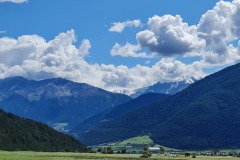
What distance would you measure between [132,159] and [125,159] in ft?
12.8

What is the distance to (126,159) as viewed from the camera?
17575cm

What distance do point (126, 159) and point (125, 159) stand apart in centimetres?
55

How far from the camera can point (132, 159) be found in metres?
179

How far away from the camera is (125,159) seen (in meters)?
176

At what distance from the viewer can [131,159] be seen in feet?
587

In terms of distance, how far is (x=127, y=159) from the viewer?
577 ft

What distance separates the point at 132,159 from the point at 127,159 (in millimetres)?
3471

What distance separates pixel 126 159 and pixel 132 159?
392 cm

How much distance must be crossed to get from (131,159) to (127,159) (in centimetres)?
336

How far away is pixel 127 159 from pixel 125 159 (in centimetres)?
80
